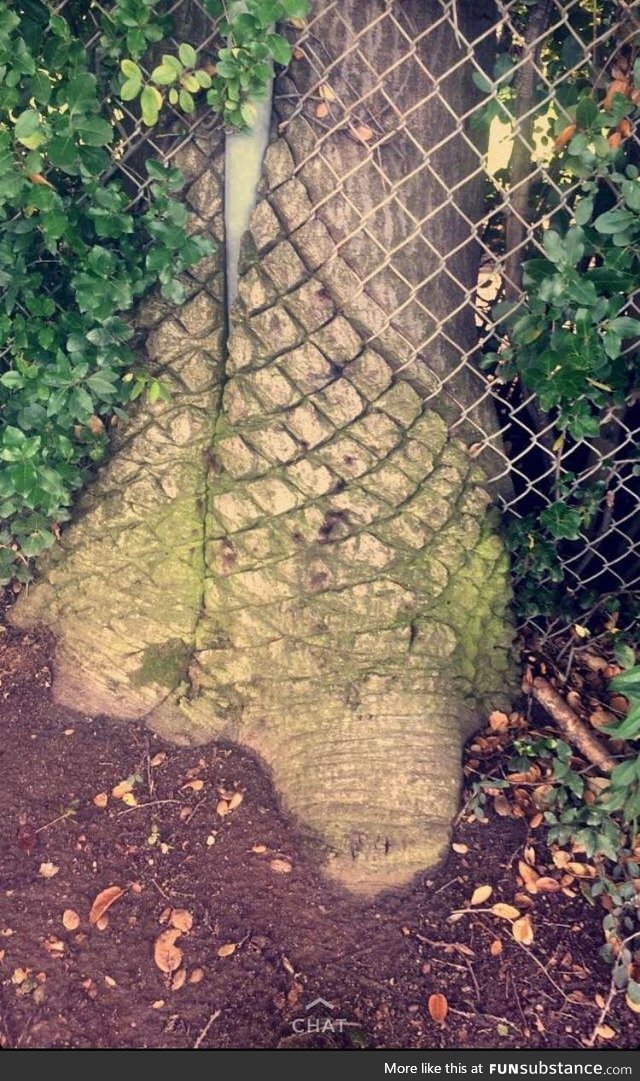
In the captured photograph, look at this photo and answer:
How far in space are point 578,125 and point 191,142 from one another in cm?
91

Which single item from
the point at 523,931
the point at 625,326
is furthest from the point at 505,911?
the point at 625,326

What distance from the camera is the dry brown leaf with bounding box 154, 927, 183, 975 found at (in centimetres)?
202

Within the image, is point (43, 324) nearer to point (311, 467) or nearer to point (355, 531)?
point (311, 467)

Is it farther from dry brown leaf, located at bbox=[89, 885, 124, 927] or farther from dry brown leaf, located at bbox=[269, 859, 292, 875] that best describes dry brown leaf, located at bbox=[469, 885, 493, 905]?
dry brown leaf, located at bbox=[89, 885, 124, 927]

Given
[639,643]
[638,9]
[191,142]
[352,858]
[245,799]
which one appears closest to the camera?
[638,9]

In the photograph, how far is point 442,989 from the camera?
196cm

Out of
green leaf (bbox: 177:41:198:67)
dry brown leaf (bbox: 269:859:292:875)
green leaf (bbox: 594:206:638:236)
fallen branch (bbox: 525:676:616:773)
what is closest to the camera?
green leaf (bbox: 177:41:198:67)

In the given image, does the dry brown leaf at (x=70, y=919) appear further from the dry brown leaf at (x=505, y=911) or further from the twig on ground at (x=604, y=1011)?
the twig on ground at (x=604, y=1011)

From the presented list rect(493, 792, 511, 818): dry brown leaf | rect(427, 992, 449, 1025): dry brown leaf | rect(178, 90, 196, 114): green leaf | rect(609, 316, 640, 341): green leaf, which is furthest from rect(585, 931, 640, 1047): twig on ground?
rect(178, 90, 196, 114): green leaf

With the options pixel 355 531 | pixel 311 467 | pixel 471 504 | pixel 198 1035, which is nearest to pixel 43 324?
pixel 311 467

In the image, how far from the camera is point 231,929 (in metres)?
2.07

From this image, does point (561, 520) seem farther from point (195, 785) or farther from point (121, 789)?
point (121, 789)

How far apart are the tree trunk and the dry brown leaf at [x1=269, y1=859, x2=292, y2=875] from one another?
0.35ft

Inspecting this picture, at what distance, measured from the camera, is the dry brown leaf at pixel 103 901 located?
2.12 metres
